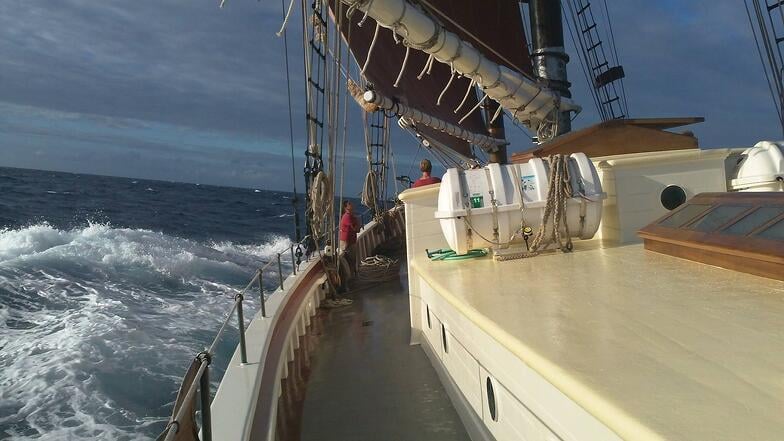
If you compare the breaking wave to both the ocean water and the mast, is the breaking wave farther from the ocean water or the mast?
the mast

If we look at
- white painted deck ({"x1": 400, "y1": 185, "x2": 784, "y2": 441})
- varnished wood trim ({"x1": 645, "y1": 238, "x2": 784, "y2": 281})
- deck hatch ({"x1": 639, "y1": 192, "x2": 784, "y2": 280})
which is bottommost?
white painted deck ({"x1": 400, "y1": 185, "x2": 784, "y2": 441})

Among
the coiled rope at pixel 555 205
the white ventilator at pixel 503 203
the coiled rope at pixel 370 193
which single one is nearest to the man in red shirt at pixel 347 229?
the coiled rope at pixel 370 193

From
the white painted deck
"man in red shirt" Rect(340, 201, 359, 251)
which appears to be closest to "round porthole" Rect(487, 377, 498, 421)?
the white painted deck

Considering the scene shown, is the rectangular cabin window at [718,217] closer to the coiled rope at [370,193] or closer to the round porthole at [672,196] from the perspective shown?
the round porthole at [672,196]

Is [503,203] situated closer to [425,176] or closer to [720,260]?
[720,260]

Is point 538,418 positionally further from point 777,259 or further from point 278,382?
point 278,382

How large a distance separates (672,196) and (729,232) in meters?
1.76

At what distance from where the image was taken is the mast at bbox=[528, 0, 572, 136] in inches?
551

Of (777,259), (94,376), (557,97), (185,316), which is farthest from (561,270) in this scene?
(557,97)

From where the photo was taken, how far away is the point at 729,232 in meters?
3.05

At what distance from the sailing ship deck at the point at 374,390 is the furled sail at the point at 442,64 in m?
4.69

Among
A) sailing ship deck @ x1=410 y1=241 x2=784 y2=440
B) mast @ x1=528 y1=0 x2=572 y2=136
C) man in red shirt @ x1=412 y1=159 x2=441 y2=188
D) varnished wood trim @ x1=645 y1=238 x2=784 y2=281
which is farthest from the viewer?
mast @ x1=528 y1=0 x2=572 y2=136

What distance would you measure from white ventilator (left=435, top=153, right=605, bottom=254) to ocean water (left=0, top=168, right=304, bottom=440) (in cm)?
316

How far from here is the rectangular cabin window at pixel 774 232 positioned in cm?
269
